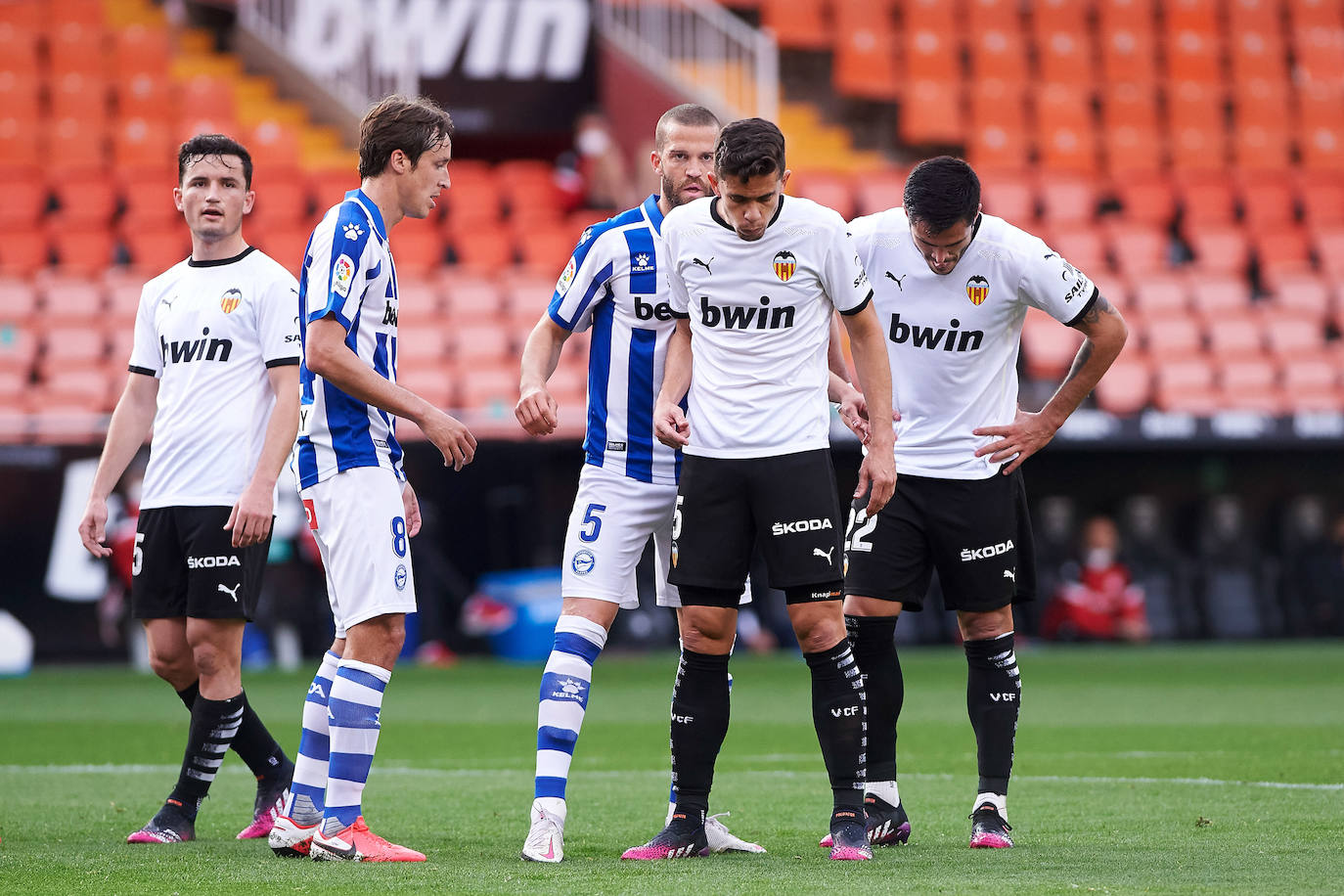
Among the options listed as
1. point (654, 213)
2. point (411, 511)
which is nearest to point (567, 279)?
point (654, 213)

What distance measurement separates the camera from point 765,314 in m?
5.00

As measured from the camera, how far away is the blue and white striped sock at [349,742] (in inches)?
195

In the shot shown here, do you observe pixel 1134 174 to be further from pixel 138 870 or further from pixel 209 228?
pixel 138 870

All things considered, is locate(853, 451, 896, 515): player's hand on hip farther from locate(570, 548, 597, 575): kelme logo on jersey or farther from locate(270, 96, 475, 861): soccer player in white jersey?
locate(270, 96, 475, 861): soccer player in white jersey

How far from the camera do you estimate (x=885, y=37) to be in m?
20.6

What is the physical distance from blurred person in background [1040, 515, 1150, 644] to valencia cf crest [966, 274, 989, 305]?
1069 centimetres

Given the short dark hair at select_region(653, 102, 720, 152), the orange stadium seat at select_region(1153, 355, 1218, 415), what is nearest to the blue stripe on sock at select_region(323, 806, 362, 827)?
the short dark hair at select_region(653, 102, 720, 152)

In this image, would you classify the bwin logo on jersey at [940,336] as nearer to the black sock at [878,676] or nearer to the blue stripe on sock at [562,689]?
the black sock at [878,676]

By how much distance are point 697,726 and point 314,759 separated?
3.87 ft

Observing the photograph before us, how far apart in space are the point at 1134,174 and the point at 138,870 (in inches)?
660

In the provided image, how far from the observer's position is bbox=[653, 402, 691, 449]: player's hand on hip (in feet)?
16.4

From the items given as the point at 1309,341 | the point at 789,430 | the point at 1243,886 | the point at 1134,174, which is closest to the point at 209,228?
the point at 789,430

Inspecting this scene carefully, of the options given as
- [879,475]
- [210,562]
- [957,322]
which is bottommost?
[210,562]

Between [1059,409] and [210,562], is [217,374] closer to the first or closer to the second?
[210,562]
